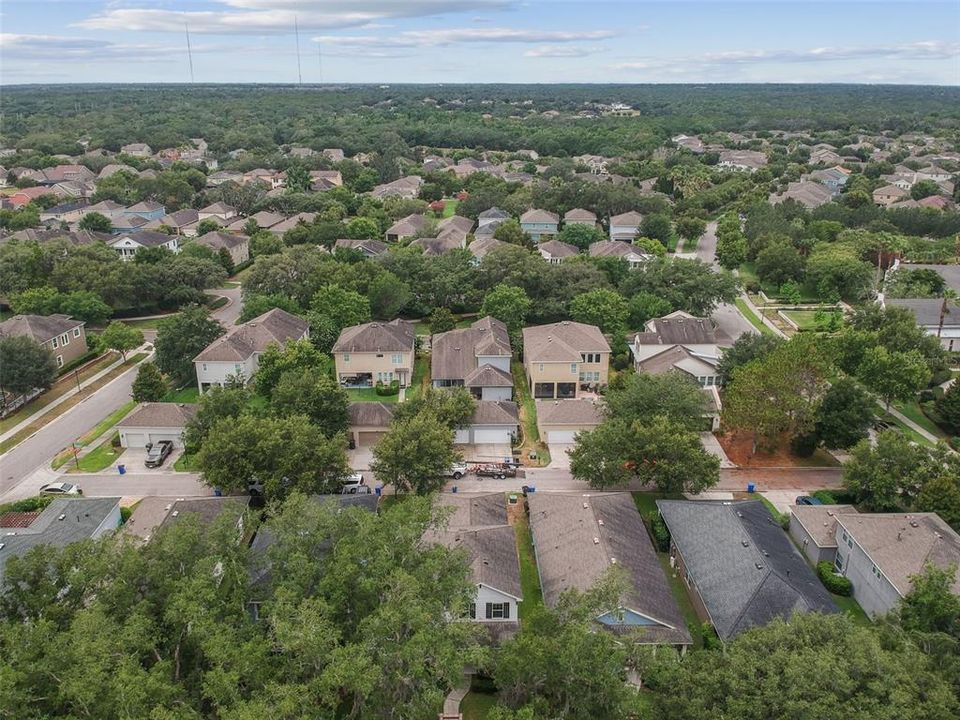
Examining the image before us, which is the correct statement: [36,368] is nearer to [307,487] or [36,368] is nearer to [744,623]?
[307,487]

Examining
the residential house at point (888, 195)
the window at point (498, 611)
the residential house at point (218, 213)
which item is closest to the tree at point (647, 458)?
the window at point (498, 611)

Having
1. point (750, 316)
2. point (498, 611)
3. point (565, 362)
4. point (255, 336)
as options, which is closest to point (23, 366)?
point (255, 336)

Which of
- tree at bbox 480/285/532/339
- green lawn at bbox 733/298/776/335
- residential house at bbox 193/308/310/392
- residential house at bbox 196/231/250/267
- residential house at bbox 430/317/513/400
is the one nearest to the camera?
residential house at bbox 430/317/513/400

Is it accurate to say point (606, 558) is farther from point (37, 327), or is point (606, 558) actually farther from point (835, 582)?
point (37, 327)

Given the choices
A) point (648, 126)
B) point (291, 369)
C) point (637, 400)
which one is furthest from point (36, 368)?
point (648, 126)

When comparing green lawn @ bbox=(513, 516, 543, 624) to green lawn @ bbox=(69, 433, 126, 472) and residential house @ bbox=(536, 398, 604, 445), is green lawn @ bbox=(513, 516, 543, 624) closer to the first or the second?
residential house @ bbox=(536, 398, 604, 445)

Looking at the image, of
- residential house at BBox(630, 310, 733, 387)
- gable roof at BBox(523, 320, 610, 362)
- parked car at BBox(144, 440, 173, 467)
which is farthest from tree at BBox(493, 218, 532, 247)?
parked car at BBox(144, 440, 173, 467)
